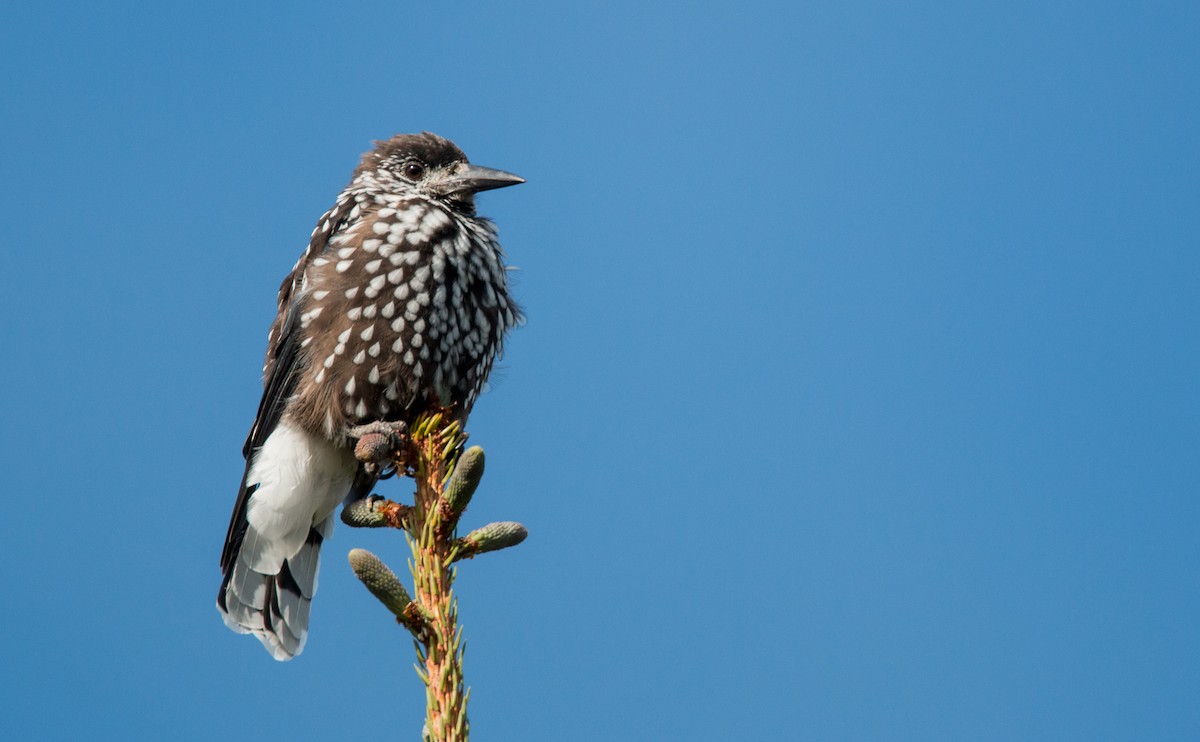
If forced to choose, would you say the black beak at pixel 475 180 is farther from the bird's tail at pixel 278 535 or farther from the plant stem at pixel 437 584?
the plant stem at pixel 437 584

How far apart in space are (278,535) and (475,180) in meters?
1.95

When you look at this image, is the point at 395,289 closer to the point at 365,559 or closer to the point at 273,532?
the point at 273,532

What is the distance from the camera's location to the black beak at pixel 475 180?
572cm

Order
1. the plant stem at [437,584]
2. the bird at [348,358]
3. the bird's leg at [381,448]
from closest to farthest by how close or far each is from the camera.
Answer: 1. the plant stem at [437,584]
2. the bird's leg at [381,448]
3. the bird at [348,358]

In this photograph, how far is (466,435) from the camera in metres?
4.28

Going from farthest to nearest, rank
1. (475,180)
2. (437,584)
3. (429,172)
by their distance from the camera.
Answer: (429,172) → (475,180) → (437,584)

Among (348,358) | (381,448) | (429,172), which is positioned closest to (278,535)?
(348,358)

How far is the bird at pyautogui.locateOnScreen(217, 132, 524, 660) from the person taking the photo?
5062 mm

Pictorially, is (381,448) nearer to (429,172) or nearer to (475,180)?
(475,180)

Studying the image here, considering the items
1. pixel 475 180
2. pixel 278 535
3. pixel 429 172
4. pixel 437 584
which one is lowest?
pixel 437 584

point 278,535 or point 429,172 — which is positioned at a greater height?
point 429,172

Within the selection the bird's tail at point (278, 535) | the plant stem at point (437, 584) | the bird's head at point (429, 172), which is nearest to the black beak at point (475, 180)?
the bird's head at point (429, 172)

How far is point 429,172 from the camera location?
19.5ft

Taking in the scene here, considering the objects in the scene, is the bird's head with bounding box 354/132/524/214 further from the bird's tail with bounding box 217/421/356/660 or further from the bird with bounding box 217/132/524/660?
the bird's tail with bounding box 217/421/356/660
